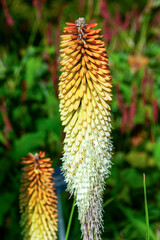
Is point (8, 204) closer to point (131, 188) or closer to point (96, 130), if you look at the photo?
point (131, 188)

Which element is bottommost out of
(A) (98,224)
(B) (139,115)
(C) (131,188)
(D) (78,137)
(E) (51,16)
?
(A) (98,224)

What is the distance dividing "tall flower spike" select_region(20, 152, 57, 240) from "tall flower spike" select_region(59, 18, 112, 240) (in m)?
0.21

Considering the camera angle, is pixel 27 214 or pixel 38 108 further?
pixel 38 108

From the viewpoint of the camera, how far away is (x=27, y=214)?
199 cm

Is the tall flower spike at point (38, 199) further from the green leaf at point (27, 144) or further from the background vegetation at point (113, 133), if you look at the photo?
the green leaf at point (27, 144)

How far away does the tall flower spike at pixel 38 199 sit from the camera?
75.2 inches

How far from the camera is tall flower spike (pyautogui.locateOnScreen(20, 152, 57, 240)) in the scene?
1909 mm

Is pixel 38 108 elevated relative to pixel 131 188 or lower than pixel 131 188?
elevated

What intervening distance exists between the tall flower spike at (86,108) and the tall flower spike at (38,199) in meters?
0.21

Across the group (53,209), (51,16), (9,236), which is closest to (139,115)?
(9,236)

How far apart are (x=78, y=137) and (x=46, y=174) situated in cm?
33

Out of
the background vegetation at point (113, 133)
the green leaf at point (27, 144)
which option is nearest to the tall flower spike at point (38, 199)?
the background vegetation at point (113, 133)

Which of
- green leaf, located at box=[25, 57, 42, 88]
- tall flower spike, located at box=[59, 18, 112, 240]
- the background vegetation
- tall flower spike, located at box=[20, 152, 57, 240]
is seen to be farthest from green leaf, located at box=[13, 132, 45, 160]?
tall flower spike, located at box=[59, 18, 112, 240]

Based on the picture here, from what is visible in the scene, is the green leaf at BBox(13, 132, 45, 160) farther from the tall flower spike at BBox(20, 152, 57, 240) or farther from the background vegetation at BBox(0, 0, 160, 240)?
the tall flower spike at BBox(20, 152, 57, 240)
